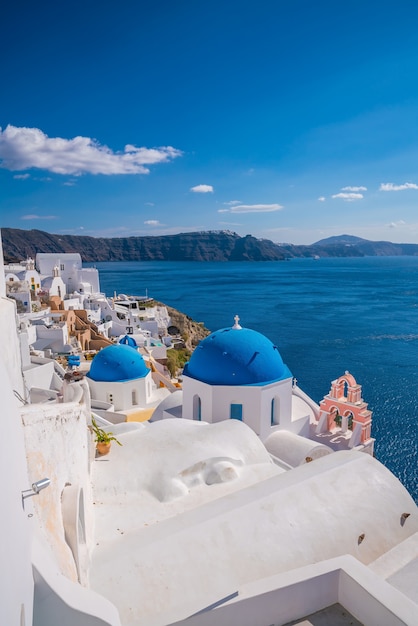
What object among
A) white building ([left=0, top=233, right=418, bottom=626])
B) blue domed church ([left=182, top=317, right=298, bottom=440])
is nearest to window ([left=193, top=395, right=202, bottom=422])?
blue domed church ([left=182, top=317, right=298, bottom=440])

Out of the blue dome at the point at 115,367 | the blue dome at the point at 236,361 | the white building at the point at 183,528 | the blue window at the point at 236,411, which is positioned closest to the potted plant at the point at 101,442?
the white building at the point at 183,528

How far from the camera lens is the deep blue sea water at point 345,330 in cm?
2916

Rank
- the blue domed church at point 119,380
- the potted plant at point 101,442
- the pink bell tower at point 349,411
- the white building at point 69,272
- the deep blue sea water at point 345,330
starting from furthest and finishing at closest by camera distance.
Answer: the white building at point 69,272
the deep blue sea water at point 345,330
the blue domed church at point 119,380
the pink bell tower at point 349,411
the potted plant at point 101,442

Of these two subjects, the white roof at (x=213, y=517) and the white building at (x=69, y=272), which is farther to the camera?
the white building at (x=69, y=272)

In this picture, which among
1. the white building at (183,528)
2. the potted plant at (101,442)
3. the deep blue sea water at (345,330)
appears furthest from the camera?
the deep blue sea water at (345,330)

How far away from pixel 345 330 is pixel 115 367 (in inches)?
1648

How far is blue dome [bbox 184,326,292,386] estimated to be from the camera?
13352mm

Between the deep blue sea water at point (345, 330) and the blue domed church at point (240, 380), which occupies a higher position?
the blue domed church at point (240, 380)

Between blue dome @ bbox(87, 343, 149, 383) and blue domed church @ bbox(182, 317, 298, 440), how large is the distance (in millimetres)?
5673

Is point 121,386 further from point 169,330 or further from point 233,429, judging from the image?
point 169,330

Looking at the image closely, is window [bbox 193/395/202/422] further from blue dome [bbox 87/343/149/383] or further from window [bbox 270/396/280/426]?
blue dome [bbox 87/343/149/383]

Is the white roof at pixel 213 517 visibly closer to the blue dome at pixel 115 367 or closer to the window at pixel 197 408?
the window at pixel 197 408

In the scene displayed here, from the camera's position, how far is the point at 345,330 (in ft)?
180

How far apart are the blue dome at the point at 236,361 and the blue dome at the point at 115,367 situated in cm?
578
